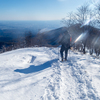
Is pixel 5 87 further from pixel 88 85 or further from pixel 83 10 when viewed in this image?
pixel 83 10

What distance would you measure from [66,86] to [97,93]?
96 centimetres

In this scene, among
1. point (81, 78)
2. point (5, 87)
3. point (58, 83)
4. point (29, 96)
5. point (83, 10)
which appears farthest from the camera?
point (83, 10)

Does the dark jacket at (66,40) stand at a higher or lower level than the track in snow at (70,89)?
higher

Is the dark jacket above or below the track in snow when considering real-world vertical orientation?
above

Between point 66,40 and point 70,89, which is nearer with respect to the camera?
point 70,89

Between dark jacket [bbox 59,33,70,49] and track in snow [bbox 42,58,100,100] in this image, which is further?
dark jacket [bbox 59,33,70,49]

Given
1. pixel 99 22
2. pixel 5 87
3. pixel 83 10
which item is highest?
pixel 83 10

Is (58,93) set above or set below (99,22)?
below

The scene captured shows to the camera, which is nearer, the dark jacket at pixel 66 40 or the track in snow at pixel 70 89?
the track in snow at pixel 70 89

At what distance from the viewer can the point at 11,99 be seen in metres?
2.29

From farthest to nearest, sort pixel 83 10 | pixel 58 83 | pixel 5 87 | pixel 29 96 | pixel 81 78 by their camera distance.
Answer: pixel 83 10 → pixel 81 78 → pixel 58 83 → pixel 5 87 → pixel 29 96

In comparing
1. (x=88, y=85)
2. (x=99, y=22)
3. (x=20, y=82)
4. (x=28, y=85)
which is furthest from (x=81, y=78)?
(x=99, y=22)

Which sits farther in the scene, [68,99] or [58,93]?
[58,93]

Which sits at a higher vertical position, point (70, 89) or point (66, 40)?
point (66, 40)
